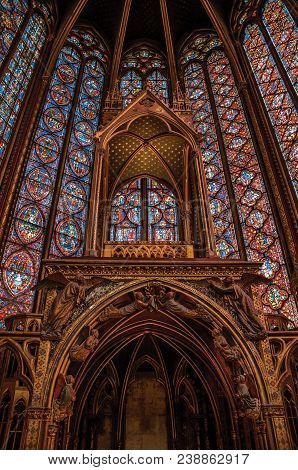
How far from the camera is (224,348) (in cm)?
615

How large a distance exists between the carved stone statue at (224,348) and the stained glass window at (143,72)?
39.3ft

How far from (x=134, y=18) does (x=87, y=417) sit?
1677cm

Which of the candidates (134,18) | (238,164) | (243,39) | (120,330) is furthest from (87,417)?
(134,18)

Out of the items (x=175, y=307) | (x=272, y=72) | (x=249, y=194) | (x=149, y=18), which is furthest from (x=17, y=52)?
Answer: (x=175, y=307)

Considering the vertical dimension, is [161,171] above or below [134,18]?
below

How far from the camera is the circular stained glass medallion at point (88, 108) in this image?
15188mm

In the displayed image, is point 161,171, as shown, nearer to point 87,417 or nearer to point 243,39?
point 87,417

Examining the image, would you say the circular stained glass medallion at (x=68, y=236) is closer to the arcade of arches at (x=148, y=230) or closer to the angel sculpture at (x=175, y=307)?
the arcade of arches at (x=148, y=230)

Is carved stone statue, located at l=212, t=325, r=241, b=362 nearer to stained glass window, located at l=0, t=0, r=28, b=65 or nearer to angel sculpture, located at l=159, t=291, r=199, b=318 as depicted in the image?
angel sculpture, located at l=159, t=291, r=199, b=318

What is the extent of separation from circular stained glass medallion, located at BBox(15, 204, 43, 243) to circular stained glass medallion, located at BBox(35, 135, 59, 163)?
1992 millimetres

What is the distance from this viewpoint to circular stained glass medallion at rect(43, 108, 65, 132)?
13969mm

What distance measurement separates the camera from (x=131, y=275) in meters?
6.83

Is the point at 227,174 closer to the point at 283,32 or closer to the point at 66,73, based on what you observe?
the point at 283,32

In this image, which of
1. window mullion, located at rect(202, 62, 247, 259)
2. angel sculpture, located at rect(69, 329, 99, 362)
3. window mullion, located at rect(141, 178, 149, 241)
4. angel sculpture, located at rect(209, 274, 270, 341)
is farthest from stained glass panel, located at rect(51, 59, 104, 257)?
angel sculpture, located at rect(209, 274, 270, 341)
